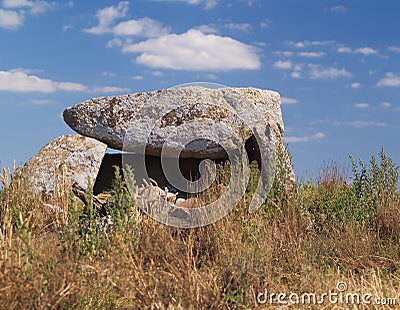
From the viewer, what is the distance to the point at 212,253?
552 centimetres

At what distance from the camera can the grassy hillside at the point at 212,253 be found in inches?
153

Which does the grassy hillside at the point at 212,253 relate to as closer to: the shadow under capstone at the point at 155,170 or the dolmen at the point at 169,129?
the dolmen at the point at 169,129

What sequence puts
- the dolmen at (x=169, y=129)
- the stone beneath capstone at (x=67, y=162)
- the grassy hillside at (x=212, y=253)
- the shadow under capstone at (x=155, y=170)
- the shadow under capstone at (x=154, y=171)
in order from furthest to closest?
1. the shadow under capstone at (x=154, y=171)
2. the shadow under capstone at (x=155, y=170)
3. the dolmen at (x=169, y=129)
4. the stone beneath capstone at (x=67, y=162)
5. the grassy hillside at (x=212, y=253)

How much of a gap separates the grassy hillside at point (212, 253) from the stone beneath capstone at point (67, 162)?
1028mm

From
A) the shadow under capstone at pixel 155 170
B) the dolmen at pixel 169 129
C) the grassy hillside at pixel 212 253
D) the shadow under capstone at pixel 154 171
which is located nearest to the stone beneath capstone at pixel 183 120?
the dolmen at pixel 169 129

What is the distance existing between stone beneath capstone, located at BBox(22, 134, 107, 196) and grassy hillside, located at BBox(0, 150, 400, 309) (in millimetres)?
1028

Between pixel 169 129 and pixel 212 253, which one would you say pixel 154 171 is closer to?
pixel 169 129

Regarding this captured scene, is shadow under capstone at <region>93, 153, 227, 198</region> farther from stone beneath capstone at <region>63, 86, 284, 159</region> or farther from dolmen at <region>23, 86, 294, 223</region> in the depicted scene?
stone beneath capstone at <region>63, 86, 284, 159</region>

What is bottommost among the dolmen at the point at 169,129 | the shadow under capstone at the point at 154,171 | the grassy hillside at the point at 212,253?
the grassy hillside at the point at 212,253

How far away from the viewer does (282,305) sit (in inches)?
163

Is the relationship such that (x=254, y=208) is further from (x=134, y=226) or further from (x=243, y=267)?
(x=243, y=267)

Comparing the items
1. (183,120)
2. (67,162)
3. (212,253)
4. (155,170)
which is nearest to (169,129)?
(183,120)

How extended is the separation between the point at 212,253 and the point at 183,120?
12.3 ft

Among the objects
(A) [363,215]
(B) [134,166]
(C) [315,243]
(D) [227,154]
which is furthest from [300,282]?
(B) [134,166]
